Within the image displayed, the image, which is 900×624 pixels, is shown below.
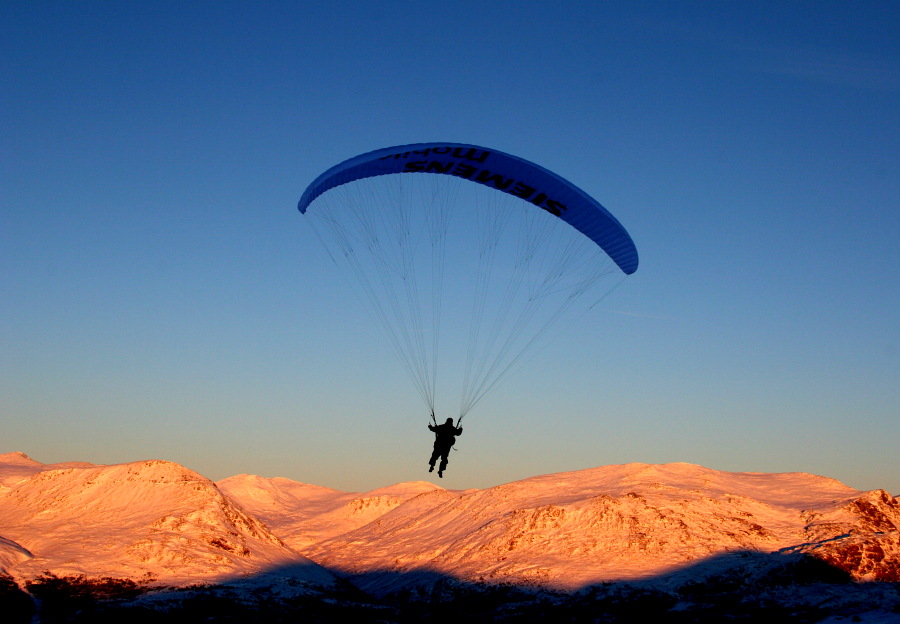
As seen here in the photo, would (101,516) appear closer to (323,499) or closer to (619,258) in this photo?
(619,258)

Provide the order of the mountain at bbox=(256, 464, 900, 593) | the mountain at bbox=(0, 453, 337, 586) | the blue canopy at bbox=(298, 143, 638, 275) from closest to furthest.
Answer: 1. the blue canopy at bbox=(298, 143, 638, 275)
2. the mountain at bbox=(0, 453, 337, 586)
3. the mountain at bbox=(256, 464, 900, 593)

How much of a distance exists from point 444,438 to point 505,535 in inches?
1021

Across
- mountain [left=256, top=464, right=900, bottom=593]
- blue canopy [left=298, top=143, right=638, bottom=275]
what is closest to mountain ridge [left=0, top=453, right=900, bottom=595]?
mountain [left=256, top=464, right=900, bottom=593]

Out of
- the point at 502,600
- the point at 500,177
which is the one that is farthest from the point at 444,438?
the point at 502,600

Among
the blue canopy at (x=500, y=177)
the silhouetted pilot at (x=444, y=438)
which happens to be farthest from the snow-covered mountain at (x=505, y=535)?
the blue canopy at (x=500, y=177)

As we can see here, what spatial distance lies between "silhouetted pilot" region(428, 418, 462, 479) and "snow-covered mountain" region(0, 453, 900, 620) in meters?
18.4

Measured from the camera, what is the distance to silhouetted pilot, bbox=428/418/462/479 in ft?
101

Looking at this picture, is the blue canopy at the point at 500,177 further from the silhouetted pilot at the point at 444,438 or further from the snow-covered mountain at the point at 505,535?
the snow-covered mountain at the point at 505,535

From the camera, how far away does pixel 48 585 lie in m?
38.9

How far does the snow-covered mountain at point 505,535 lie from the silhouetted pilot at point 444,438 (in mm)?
18439

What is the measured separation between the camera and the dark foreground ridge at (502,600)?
36844 millimetres

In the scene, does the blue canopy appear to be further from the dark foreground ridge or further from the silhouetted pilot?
the dark foreground ridge

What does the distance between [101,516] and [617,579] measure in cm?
3510

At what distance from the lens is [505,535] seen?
54.0m
